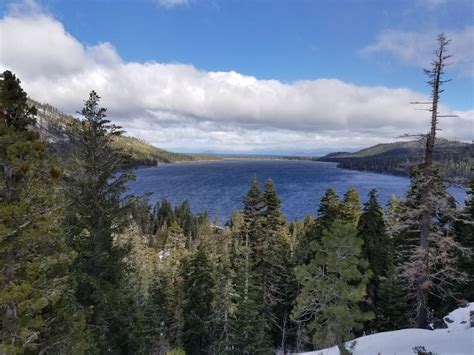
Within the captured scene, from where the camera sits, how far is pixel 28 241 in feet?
36.3

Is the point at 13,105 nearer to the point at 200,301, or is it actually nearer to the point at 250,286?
the point at 250,286

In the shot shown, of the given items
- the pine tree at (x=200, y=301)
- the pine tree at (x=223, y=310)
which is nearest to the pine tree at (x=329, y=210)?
the pine tree at (x=223, y=310)

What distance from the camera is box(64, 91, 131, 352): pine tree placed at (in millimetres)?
14750

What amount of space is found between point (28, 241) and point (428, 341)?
1496 centimetres

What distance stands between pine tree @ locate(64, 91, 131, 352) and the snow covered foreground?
9.80 m

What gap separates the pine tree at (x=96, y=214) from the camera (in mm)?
14750

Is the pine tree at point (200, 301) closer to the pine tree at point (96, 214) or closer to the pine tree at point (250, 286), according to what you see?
the pine tree at point (250, 286)

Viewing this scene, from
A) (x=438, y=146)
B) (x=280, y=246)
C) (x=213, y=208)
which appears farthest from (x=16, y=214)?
(x=213, y=208)

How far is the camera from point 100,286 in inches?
569

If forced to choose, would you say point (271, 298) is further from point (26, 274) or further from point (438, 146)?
point (26, 274)

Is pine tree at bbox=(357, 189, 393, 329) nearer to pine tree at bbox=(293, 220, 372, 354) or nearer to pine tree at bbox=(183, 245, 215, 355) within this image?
pine tree at bbox=(183, 245, 215, 355)

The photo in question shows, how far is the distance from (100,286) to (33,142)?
6332 mm

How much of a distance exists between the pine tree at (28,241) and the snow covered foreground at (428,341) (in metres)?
11.1

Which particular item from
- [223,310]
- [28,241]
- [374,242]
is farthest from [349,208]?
[28,241]
